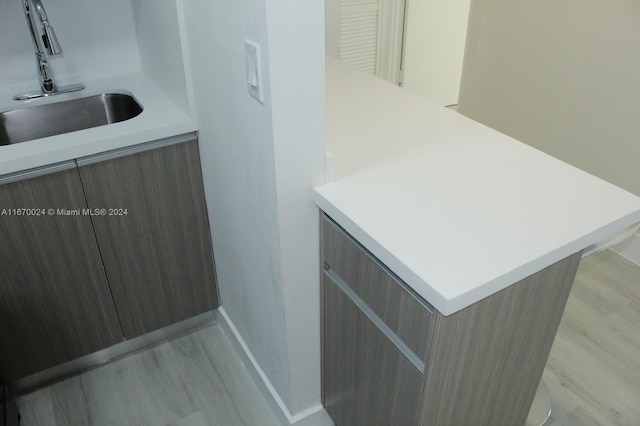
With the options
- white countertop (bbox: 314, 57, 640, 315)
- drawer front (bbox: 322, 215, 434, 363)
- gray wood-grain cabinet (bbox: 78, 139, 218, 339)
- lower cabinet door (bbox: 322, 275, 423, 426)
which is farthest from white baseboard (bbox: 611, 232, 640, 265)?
gray wood-grain cabinet (bbox: 78, 139, 218, 339)

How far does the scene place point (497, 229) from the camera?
46.1 inches

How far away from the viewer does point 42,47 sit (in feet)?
6.33

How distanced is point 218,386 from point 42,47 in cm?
138

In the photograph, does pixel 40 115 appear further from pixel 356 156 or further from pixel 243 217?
pixel 356 156

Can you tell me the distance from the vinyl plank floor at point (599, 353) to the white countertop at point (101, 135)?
161 centimetres

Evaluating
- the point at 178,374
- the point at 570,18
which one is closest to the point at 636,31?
the point at 570,18

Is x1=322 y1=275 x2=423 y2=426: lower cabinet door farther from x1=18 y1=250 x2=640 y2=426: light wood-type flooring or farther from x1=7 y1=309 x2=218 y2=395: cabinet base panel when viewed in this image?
x1=7 y1=309 x2=218 y2=395: cabinet base panel

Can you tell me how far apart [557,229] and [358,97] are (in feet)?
3.02

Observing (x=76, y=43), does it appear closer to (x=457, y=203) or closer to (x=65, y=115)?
(x=65, y=115)

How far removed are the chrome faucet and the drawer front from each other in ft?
3.91

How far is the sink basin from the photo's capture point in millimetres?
1954

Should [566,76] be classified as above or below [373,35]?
above

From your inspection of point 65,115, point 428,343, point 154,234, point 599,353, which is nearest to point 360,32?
point 65,115

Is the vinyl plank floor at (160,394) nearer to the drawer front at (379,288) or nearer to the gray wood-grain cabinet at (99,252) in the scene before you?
the gray wood-grain cabinet at (99,252)
